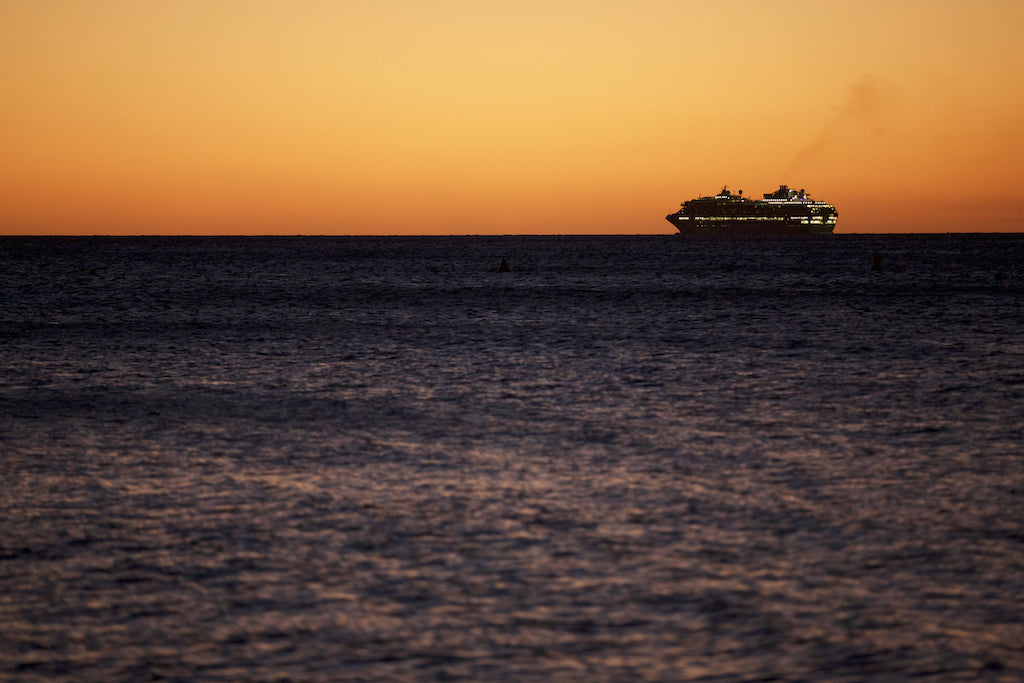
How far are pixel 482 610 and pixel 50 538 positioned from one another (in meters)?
4.26

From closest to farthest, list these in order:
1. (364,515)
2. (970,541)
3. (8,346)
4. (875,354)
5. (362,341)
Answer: (970,541), (364,515), (875,354), (8,346), (362,341)

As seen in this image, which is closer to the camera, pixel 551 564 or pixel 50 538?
pixel 551 564

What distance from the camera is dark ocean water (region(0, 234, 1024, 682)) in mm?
6117

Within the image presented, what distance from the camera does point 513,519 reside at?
912 centimetres

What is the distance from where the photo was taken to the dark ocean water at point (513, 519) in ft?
20.1

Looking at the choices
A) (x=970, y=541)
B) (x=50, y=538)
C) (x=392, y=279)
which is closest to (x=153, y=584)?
(x=50, y=538)

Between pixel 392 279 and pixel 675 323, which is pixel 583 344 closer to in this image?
pixel 675 323

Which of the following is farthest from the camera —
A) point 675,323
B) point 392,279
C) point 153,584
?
point 392,279

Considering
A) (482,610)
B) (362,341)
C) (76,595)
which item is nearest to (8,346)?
(362,341)

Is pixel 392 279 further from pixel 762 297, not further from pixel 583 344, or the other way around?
pixel 583 344

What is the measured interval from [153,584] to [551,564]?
2.99 m

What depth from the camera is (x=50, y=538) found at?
8648mm

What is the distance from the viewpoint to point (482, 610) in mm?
6766

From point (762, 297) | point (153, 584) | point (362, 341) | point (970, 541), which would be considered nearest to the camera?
point (153, 584)
